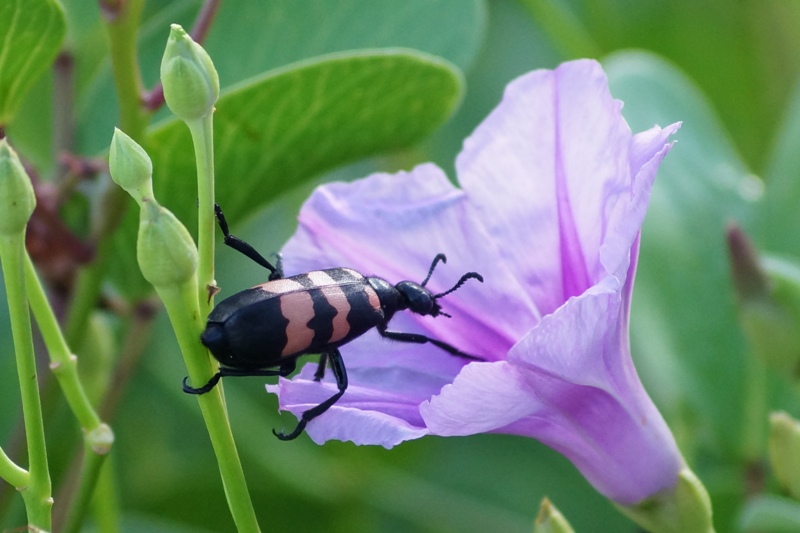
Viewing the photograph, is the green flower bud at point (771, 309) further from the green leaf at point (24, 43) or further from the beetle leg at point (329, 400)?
the green leaf at point (24, 43)

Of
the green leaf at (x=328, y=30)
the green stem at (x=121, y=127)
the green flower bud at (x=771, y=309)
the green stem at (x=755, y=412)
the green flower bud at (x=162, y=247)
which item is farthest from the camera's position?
the green stem at (x=755, y=412)

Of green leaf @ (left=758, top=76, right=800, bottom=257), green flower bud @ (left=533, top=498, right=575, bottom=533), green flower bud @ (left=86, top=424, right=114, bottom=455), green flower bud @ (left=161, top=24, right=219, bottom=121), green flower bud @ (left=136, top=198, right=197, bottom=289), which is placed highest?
green flower bud @ (left=161, top=24, right=219, bottom=121)

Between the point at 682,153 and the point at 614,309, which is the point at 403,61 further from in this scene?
the point at 682,153

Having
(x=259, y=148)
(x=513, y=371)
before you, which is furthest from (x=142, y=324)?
(x=513, y=371)

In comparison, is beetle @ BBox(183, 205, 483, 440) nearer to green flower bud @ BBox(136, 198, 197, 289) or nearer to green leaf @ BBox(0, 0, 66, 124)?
green flower bud @ BBox(136, 198, 197, 289)

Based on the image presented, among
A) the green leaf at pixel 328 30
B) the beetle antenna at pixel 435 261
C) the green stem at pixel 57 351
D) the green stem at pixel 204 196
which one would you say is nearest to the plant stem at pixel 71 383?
the green stem at pixel 57 351

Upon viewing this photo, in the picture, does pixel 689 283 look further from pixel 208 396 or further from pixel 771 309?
pixel 208 396

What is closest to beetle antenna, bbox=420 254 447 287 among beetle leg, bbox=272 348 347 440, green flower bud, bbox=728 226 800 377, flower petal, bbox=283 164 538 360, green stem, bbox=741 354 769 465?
flower petal, bbox=283 164 538 360
